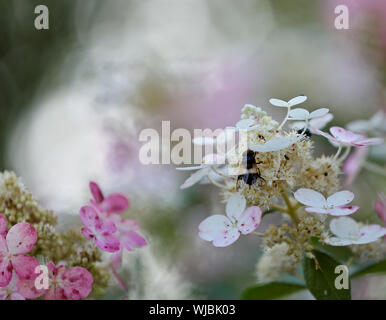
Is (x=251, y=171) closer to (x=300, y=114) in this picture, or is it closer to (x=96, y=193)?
(x=300, y=114)

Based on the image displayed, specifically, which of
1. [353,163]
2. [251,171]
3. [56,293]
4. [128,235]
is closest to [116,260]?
[128,235]

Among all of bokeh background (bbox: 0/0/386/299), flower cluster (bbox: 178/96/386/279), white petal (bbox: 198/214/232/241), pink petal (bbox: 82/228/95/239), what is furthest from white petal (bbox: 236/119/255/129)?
bokeh background (bbox: 0/0/386/299)

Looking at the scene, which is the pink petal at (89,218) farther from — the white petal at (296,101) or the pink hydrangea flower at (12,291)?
the white petal at (296,101)

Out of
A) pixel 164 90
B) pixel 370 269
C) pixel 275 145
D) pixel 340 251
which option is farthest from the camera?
pixel 164 90

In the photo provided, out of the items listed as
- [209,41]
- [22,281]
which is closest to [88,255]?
[22,281]

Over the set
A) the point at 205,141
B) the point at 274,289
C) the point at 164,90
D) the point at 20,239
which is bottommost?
the point at 274,289
